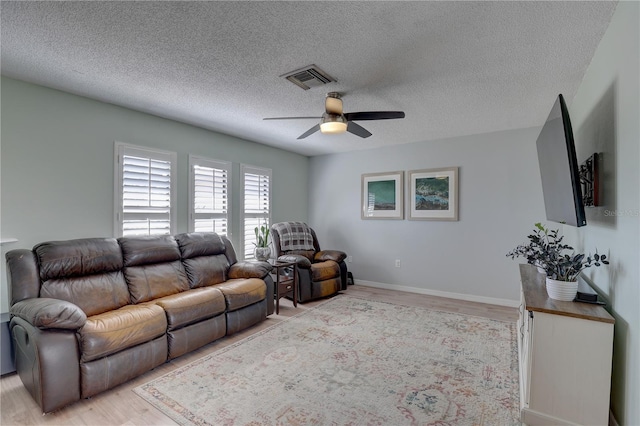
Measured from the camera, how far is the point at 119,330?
7.49ft

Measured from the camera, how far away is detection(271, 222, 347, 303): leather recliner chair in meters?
4.45

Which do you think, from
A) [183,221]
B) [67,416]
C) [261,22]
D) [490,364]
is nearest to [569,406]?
[490,364]

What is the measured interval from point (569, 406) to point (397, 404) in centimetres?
98

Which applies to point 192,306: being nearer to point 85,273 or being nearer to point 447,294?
point 85,273

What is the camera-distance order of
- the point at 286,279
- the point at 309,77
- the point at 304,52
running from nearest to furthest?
1. the point at 304,52
2. the point at 309,77
3. the point at 286,279

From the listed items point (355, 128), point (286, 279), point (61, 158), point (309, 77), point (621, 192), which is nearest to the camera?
point (621, 192)

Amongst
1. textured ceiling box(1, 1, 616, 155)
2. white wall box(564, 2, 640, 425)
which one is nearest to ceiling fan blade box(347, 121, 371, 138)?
textured ceiling box(1, 1, 616, 155)

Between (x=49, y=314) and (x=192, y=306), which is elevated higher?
(x=49, y=314)

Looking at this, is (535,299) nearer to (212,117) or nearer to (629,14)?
(629,14)

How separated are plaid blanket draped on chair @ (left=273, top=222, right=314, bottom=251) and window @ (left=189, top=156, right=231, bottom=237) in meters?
0.85

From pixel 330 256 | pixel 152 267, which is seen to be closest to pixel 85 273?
pixel 152 267

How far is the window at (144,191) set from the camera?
11.3 feet

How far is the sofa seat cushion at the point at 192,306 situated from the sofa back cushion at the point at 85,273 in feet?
1.40

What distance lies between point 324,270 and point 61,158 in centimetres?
342
